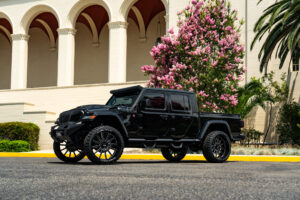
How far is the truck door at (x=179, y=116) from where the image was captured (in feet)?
32.0

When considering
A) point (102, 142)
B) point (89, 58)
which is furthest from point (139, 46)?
point (102, 142)

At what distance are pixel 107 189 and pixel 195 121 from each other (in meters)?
5.64

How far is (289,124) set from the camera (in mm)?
18766

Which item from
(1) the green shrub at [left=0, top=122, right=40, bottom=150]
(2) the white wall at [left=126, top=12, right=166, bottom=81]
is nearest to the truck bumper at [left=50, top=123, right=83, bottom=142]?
(1) the green shrub at [left=0, top=122, right=40, bottom=150]

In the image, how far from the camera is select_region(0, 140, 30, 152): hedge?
17453 mm

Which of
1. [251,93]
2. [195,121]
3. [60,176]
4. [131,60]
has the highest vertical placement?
[131,60]

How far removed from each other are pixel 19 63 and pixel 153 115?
1914 centimetres

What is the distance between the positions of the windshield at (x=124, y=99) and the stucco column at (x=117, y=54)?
506 inches

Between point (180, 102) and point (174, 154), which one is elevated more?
point (180, 102)

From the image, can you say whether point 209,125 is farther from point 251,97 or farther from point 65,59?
point 65,59

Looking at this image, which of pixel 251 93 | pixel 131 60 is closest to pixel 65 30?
pixel 131 60

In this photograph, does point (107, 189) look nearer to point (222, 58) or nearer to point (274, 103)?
point (222, 58)

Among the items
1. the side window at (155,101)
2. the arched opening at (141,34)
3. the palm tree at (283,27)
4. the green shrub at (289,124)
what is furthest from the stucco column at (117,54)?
the side window at (155,101)

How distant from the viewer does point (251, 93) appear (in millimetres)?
18562
